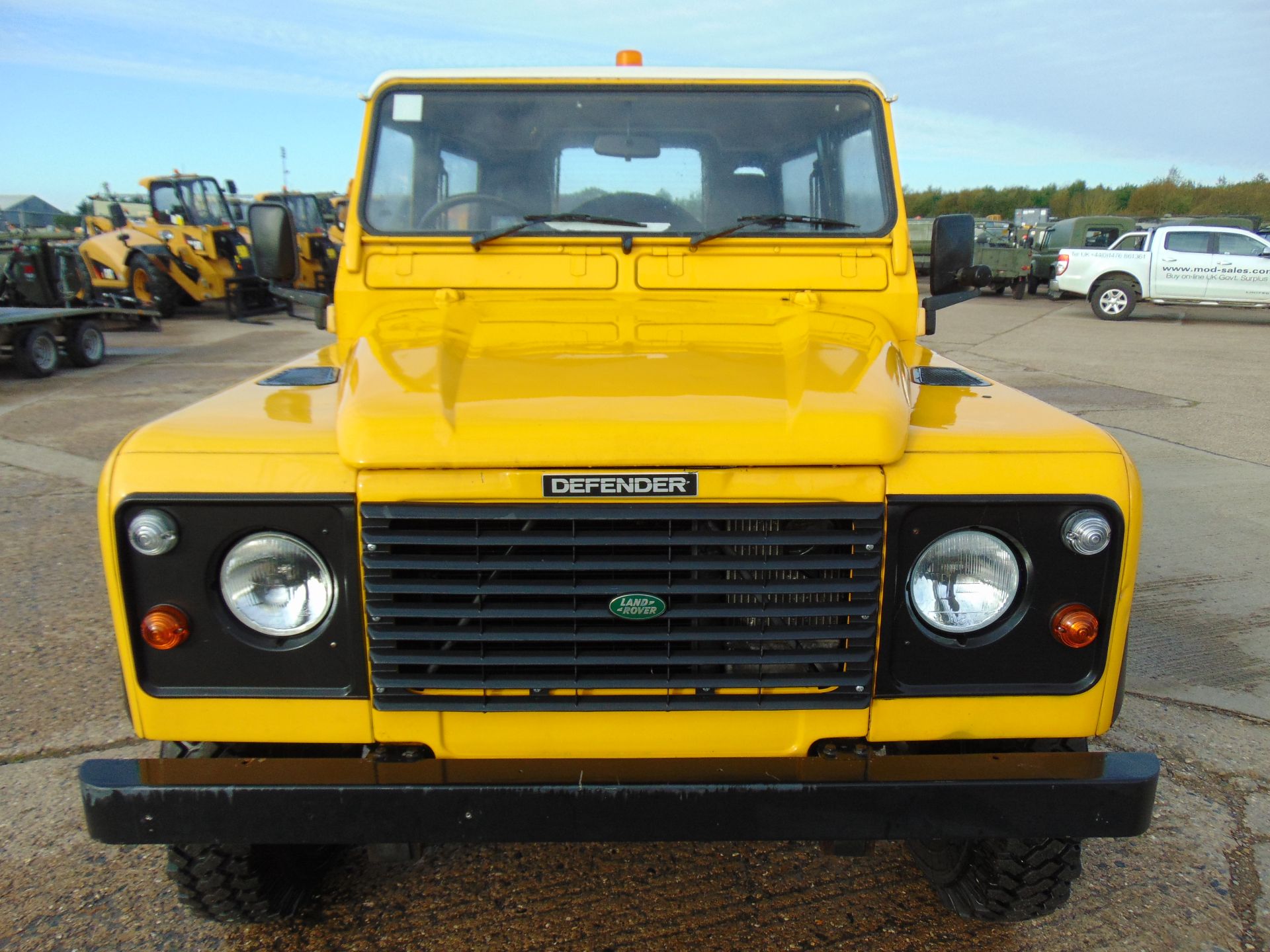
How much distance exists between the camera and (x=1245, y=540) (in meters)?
5.55

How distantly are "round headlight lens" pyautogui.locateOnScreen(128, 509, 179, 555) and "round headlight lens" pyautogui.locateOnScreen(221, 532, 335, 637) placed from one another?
110mm

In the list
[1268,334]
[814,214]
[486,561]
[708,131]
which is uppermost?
[708,131]

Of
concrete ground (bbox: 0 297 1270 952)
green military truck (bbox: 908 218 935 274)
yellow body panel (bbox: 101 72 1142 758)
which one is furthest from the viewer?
green military truck (bbox: 908 218 935 274)

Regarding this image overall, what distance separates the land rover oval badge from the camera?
1923 mm

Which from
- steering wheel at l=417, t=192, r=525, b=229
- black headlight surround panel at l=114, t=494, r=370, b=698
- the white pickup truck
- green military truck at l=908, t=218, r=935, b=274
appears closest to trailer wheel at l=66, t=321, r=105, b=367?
steering wheel at l=417, t=192, r=525, b=229

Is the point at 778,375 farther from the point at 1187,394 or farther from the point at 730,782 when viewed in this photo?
the point at 1187,394

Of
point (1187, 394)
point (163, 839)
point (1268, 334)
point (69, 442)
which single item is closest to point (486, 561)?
point (163, 839)

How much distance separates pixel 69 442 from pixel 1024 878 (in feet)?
26.4

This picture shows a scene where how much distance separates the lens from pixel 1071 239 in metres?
23.6

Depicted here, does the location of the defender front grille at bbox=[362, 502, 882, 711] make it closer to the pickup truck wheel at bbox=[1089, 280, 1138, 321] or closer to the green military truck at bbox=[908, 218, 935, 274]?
the pickup truck wheel at bbox=[1089, 280, 1138, 321]

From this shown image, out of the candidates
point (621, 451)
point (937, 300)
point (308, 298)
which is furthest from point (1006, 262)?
point (621, 451)

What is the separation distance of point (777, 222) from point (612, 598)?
156 cm

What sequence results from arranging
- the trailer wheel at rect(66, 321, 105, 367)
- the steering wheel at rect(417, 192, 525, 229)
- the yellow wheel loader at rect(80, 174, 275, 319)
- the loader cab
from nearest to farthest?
the steering wheel at rect(417, 192, 525, 229) < the trailer wheel at rect(66, 321, 105, 367) < the yellow wheel loader at rect(80, 174, 275, 319) < the loader cab

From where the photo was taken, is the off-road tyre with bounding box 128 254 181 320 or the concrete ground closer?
the concrete ground
